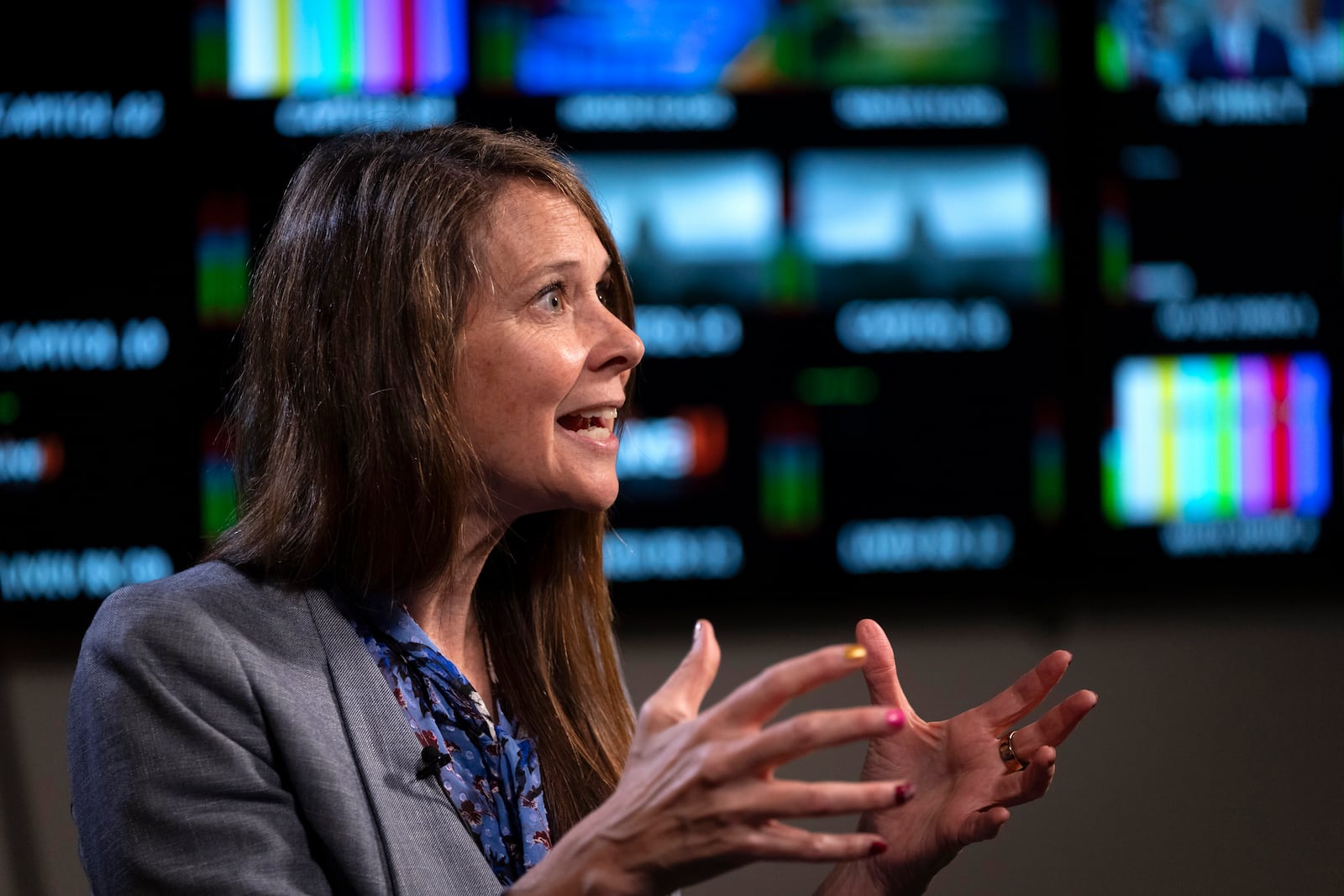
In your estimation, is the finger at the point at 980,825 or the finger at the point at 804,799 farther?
the finger at the point at 980,825

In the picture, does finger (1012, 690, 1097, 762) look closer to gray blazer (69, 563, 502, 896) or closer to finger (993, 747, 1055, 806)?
finger (993, 747, 1055, 806)

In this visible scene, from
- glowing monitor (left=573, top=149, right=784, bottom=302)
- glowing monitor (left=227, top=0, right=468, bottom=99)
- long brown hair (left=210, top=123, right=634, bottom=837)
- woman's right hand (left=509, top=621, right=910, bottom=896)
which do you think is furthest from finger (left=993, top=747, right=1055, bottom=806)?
glowing monitor (left=227, top=0, right=468, bottom=99)

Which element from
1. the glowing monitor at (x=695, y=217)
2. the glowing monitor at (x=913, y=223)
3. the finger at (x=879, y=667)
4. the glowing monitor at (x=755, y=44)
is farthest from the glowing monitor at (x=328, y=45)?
the finger at (x=879, y=667)

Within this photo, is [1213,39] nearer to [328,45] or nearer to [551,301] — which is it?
[328,45]

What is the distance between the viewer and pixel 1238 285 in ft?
9.75

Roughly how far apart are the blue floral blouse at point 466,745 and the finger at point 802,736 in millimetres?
424

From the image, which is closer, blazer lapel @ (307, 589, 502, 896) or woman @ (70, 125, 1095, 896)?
woman @ (70, 125, 1095, 896)

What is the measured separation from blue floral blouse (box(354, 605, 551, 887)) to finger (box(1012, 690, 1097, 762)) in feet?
1.68

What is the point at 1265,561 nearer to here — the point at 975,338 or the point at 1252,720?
the point at 1252,720

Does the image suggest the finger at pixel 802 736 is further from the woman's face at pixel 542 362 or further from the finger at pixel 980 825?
the woman's face at pixel 542 362

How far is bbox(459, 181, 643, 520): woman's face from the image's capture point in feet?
4.56

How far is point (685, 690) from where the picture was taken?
108cm

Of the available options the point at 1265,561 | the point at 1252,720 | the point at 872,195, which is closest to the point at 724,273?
the point at 872,195

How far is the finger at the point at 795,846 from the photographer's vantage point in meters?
0.99
